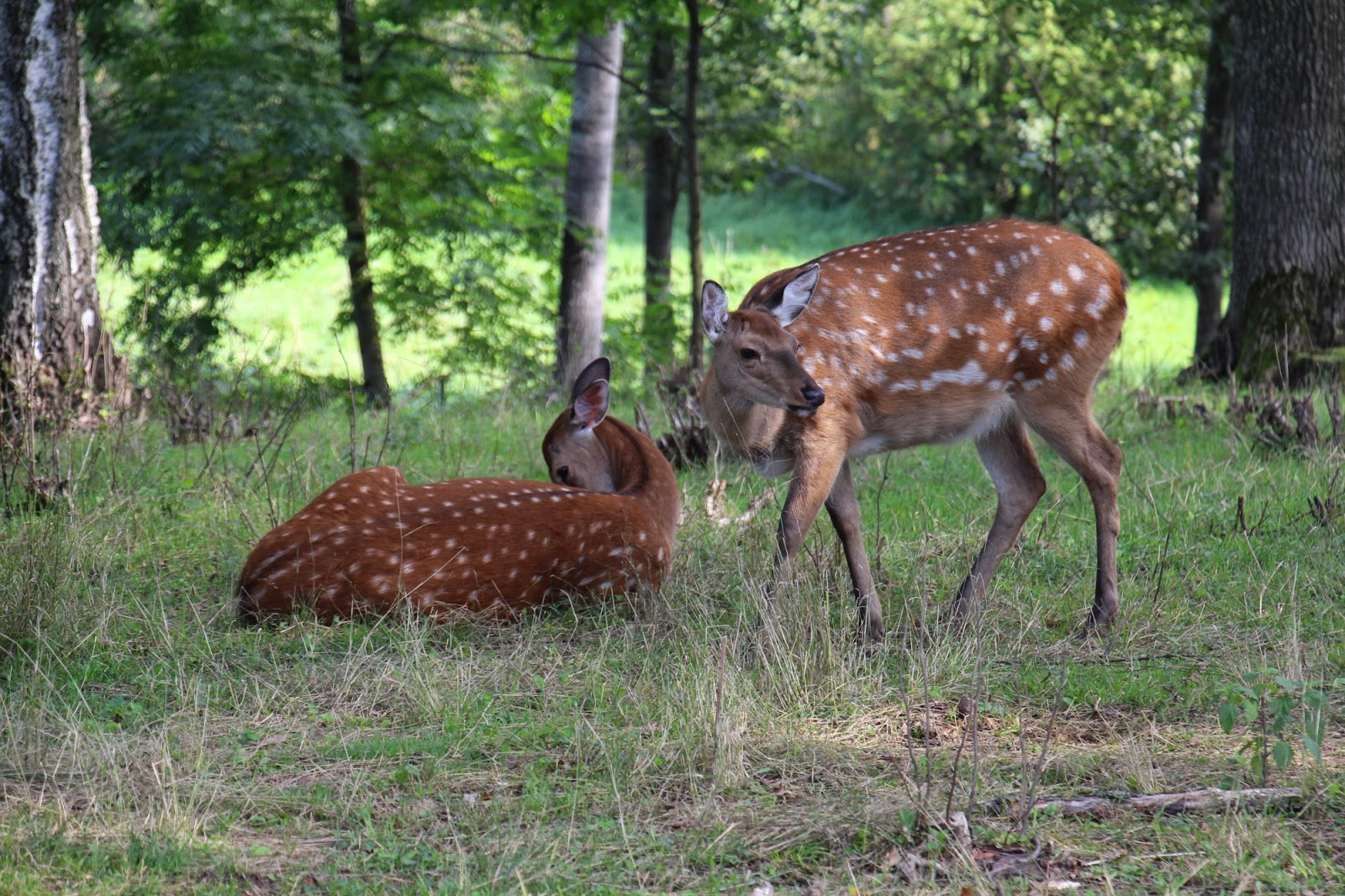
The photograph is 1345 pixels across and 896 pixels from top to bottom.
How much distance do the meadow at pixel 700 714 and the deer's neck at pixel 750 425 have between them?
383mm

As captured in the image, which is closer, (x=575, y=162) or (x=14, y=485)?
(x=14, y=485)

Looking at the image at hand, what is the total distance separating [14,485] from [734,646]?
11.7 feet

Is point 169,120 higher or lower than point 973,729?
higher

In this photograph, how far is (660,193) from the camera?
45.1 feet

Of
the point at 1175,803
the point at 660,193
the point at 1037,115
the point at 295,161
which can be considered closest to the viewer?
the point at 1175,803

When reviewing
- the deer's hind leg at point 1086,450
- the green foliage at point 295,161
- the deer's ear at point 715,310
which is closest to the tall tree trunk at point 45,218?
the green foliage at point 295,161

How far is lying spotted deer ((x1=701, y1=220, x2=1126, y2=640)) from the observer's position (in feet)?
16.5

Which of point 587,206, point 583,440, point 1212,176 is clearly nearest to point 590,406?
point 583,440

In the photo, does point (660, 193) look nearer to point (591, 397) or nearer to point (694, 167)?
point (694, 167)

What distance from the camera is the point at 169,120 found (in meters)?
9.45

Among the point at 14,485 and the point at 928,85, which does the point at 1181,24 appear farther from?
the point at 14,485

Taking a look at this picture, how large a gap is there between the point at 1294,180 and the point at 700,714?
24.2 ft

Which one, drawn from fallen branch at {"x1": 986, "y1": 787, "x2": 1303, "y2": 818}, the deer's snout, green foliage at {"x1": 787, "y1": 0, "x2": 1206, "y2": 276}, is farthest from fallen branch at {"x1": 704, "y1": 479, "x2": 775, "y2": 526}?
green foliage at {"x1": 787, "y1": 0, "x2": 1206, "y2": 276}

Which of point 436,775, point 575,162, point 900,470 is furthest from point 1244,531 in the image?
point 575,162
